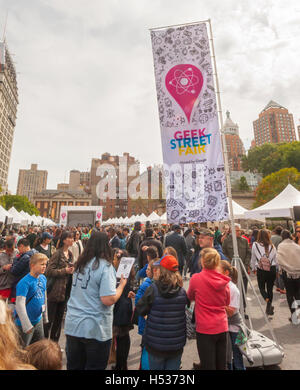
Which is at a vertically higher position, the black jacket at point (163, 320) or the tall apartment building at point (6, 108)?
the tall apartment building at point (6, 108)

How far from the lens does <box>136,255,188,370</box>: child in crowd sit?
2.53 meters

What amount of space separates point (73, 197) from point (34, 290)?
370ft

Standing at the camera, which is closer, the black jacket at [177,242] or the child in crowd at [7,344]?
the child in crowd at [7,344]

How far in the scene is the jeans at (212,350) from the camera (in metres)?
2.67

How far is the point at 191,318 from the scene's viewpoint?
280 cm

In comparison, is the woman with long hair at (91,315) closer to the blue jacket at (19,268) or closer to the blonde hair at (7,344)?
the blonde hair at (7,344)

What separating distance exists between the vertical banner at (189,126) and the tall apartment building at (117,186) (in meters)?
87.7

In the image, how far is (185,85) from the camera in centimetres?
448

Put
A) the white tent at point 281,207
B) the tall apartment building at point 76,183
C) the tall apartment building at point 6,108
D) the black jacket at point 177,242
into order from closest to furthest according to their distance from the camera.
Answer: the black jacket at point 177,242 < the white tent at point 281,207 < the tall apartment building at point 6,108 < the tall apartment building at point 76,183

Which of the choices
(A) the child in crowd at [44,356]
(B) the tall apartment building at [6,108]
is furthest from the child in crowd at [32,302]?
(B) the tall apartment building at [6,108]

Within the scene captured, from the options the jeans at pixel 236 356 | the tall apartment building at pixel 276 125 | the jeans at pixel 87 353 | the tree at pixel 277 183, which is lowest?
the jeans at pixel 236 356

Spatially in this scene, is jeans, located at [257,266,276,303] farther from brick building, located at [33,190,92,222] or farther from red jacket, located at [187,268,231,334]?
brick building, located at [33,190,92,222]

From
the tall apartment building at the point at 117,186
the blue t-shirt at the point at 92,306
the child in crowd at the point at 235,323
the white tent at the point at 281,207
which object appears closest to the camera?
the blue t-shirt at the point at 92,306
